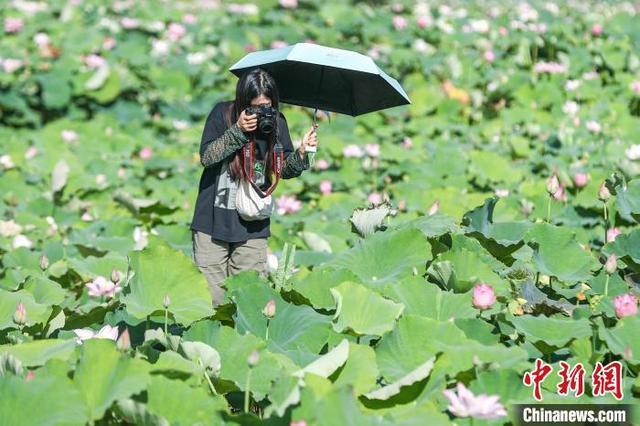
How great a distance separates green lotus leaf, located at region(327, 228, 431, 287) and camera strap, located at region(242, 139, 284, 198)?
328mm

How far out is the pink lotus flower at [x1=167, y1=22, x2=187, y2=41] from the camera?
26.2ft

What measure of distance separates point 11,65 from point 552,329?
5.79 meters

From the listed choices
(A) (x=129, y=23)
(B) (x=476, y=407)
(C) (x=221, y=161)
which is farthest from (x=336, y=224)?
(A) (x=129, y=23)

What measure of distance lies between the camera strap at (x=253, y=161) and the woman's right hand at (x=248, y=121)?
0.35 feet

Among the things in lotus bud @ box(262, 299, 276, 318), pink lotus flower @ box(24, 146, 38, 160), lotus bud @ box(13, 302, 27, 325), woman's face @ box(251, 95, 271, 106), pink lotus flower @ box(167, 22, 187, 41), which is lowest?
pink lotus flower @ box(167, 22, 187, 41)

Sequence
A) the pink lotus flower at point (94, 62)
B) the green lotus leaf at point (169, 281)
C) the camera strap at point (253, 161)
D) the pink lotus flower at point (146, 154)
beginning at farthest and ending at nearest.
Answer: the pink lotus flower at point (94, 62)
the pink lotus flower at point (146, 154)
the camera strap at point (253, 161)
the green lotus leaf at point (169, 281)

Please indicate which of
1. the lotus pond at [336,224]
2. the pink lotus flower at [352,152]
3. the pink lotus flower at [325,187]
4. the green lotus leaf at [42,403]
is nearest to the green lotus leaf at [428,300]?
the lotus pond at [336,224]

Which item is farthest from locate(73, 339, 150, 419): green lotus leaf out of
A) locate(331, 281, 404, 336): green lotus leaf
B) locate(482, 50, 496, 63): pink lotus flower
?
locate(482, 50, 496, 63): pink lotus flower

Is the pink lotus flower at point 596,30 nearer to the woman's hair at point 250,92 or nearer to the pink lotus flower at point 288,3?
the pink lotus flower at point 288,3

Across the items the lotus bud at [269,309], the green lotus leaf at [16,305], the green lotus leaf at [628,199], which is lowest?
the green lotus leaf at [16,305]

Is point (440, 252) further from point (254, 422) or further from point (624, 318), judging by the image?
point (254, 422)

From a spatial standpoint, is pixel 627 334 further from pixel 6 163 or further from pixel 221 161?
pixel 6 163

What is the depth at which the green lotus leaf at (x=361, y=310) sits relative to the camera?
2.19 meters

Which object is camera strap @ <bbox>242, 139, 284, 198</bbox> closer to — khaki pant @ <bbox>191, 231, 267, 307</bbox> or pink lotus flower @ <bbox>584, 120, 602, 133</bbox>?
khaki pant @ <bbox>191, 231, 267, 307</bbox>
